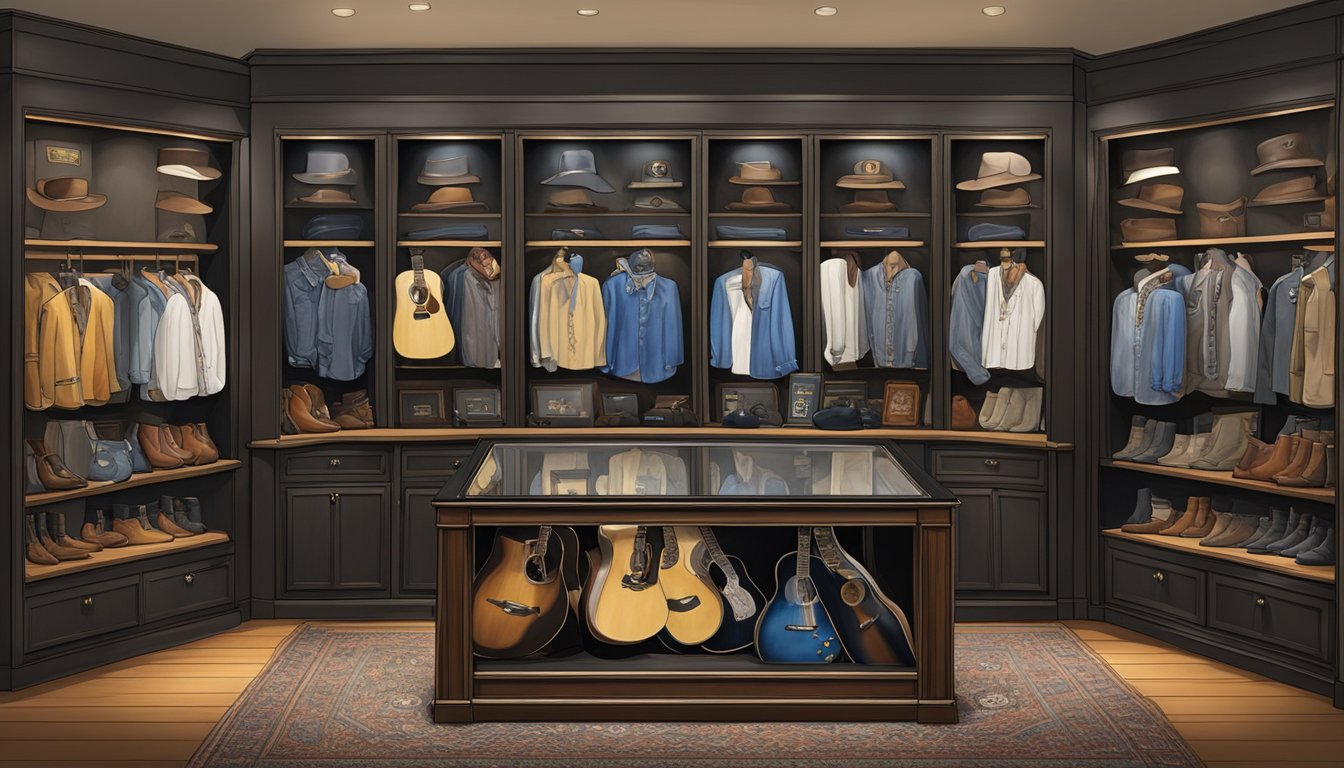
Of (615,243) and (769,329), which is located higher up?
(615,243)

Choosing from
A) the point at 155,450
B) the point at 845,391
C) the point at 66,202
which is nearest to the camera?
the point at 66,202

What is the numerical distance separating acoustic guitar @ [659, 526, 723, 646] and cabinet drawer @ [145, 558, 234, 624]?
2.37 metres

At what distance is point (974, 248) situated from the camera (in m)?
5.92

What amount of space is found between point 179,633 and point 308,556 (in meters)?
0.65

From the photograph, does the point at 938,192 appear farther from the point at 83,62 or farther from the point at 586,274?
the point at 83,62

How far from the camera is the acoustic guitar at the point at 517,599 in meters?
4.10

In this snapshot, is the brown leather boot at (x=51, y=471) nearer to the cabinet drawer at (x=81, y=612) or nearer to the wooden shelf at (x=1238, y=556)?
the cabinet drawer at (x=81, y=612)

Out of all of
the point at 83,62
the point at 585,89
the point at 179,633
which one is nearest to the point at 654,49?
the point at 585,89

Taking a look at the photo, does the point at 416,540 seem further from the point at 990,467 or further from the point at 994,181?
the point at 994,181

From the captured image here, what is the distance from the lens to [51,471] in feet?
16.2

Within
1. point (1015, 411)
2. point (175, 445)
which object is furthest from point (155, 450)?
point (1015, 411)

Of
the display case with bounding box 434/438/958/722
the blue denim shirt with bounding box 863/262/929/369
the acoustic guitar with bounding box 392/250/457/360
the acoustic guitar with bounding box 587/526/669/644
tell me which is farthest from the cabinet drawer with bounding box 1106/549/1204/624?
the acoustic guitar with bounding box 392/250/457/360

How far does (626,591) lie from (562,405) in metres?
1.84

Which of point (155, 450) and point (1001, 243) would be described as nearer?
point (155, 450)
